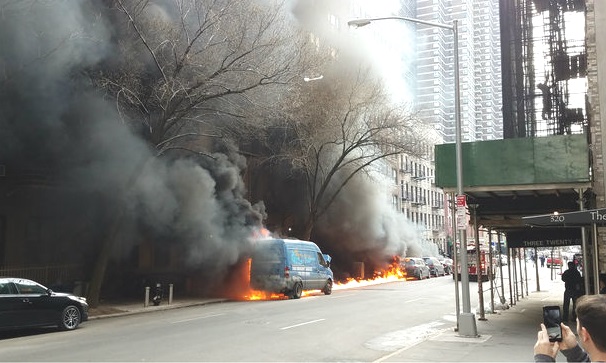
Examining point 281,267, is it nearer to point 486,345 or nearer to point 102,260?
point 102,260

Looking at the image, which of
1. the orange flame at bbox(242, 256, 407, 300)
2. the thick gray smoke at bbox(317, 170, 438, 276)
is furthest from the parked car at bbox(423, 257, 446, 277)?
the thick gray smoke at bbox(317, 170, 438, 276)

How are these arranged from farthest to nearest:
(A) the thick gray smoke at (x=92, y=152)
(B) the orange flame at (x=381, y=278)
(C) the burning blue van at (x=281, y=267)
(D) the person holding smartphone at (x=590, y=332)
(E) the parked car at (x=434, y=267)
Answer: (E) the parked car at (x=434, y=267) < (B) the orange flame at (x=381, y=278) < (C) the burning blue van at (x=281, y=267) < (A) the thick gray smoke at (x=92, y=152) < (D) the person holding smartphone at (x=590, y=332)

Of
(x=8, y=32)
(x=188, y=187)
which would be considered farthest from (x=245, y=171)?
(x=8, y=32)

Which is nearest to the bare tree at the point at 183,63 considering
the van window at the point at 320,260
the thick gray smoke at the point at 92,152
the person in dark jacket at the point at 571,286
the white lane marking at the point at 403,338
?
the thick gray smoke at the point at 92,152

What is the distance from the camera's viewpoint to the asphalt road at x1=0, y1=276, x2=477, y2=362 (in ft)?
29.4

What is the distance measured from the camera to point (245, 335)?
10922 millimetres

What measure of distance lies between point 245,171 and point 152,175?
1061 centimetres

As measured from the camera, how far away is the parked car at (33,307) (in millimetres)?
11500

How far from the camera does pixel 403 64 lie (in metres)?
47.6

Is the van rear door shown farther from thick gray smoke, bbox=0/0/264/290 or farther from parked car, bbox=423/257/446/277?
parked car, bbox=423/257/446/277

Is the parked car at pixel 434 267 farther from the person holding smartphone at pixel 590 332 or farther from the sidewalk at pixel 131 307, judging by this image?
the person holding smartphone at pixel 590 332

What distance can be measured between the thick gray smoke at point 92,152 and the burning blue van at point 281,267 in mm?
1743

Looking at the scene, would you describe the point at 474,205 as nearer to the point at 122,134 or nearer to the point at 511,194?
the point at 511,194

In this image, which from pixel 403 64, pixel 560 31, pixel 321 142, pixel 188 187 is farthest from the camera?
pixel 403 64
